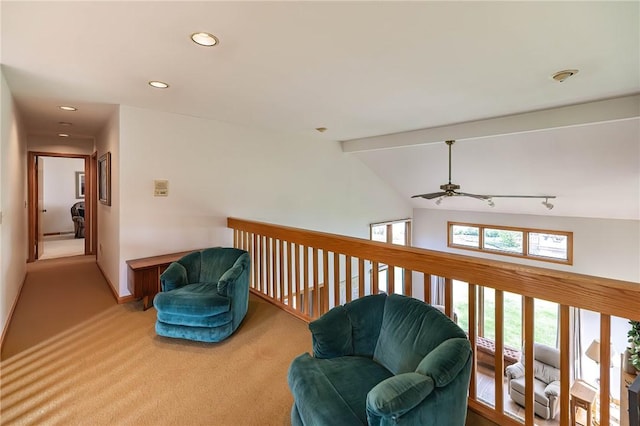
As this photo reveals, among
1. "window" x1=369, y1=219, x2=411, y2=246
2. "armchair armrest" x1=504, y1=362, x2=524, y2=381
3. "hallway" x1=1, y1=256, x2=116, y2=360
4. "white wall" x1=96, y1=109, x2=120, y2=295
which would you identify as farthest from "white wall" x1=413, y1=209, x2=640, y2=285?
"hallway" x1=1, y1=256, x2=116, y2=360

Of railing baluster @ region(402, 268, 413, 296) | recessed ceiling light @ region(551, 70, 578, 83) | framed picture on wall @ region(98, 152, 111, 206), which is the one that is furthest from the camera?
framed picture on wall @ region(98, 152, 111, 206)

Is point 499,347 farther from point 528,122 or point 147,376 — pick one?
point 528,122

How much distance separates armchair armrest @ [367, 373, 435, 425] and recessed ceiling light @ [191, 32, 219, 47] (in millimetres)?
2172

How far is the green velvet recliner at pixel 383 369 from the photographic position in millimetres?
1188

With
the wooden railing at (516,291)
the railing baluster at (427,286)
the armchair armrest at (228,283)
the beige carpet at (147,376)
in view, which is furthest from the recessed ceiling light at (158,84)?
the railing baluster at (427,286)

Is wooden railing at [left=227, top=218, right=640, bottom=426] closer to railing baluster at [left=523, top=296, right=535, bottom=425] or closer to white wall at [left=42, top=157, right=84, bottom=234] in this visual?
railing baluster at [left=523, top=296, right=535, bottom=425]

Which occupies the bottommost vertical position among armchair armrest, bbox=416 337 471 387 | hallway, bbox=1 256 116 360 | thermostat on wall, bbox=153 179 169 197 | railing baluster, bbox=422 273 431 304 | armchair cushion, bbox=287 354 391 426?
hallway, bbox=1 256 116 360

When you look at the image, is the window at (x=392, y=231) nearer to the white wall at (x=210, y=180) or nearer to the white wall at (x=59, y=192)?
the white wall at (x=210, y=180)

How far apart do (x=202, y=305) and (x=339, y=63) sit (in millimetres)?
2241

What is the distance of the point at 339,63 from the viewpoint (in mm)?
2352

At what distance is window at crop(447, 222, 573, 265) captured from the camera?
6422 millimetres

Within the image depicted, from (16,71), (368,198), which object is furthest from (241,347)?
(368,198)

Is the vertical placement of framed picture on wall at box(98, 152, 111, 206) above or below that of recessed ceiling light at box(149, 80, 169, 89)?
below

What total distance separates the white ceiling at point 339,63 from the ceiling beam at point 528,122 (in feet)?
0.51
